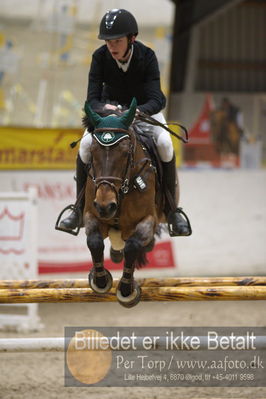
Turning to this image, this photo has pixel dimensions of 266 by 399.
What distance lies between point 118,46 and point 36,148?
5764 millimetres

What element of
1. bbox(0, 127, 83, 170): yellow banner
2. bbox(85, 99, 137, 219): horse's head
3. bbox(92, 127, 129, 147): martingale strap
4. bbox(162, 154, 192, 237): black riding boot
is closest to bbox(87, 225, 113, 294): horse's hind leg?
bbox(85, 99, 137, 219): horse's head

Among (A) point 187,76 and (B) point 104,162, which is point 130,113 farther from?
(A) point 187,76

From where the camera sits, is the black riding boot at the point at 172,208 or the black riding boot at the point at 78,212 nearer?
the black riding boot at the point at 78,212

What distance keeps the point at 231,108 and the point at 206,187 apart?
30.2ft

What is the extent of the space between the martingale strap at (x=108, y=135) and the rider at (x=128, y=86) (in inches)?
13.2

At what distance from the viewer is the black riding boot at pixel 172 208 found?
4.92 meters

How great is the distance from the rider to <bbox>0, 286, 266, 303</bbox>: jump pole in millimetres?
601

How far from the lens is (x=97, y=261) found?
425cm

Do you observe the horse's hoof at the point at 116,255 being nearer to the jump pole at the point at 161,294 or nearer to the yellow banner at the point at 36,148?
the jump pole at the point at 161,294

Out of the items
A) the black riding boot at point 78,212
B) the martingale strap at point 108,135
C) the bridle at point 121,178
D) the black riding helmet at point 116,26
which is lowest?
the black riding boot at point 78,212

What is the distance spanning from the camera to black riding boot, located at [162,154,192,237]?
4.92 meters


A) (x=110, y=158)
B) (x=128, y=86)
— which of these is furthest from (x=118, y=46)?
(x=110, y=158)

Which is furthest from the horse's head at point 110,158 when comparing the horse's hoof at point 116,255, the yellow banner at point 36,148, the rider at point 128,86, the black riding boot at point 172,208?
the yellow banner at point 36,148

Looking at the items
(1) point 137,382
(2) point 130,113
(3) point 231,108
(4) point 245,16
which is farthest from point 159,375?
(4) point 245,16
